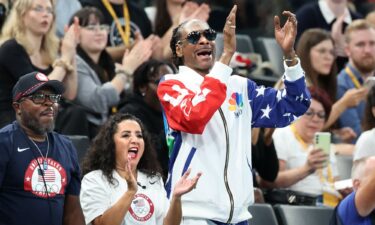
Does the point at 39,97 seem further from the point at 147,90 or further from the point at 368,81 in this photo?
the point at 368,81

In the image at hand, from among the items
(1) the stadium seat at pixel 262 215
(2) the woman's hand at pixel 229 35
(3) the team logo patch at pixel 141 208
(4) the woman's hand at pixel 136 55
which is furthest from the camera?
(4) the woman's hand at pixel 136 55

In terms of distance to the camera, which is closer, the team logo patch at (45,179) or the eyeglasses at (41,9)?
the team logo patch at (45,179)

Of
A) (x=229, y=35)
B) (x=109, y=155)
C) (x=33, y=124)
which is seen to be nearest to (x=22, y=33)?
(x=109, y=155)

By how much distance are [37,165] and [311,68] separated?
→ 5.09m

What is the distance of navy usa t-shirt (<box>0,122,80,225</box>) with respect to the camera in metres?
6.67

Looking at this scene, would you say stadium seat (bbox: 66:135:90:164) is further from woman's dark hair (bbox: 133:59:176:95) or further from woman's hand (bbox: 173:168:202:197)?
woman's hand (bbox: 173:168:202:197)

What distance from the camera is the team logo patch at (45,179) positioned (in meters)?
6.73

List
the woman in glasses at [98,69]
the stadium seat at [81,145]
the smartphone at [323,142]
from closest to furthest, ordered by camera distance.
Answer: the stadium seat at [81,145] < the smartphone at [323,142] < the woman in glasses at [98,69]

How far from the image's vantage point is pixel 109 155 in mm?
7699

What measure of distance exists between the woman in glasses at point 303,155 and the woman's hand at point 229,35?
2897mm

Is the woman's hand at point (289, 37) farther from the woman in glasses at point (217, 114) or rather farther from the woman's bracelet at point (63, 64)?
the woman's bracelet at point (63, 64)

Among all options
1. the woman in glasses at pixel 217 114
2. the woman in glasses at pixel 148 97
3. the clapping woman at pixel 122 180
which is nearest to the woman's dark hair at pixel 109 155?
the clapping woman at pixel 122 180

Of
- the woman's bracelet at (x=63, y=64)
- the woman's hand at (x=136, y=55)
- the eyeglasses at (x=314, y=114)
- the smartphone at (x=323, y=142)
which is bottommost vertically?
the smartphone at (x=323, y=142)

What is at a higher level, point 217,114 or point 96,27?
point 96,27
